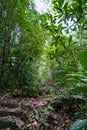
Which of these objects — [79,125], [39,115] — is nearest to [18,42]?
[39,115]

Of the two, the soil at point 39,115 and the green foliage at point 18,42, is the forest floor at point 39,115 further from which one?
the green foliage at point 18,42

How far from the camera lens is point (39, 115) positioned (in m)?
4.78

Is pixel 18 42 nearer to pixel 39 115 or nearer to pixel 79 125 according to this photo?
pixel 39 115

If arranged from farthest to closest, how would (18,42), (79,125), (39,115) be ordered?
(18,42)
(39,115)
(79,125)

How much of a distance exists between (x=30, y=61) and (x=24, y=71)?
0.39 metres

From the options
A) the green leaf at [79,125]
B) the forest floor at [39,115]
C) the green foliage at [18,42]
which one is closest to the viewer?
the green leaf at [79,125]

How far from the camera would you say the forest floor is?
4.25 metres

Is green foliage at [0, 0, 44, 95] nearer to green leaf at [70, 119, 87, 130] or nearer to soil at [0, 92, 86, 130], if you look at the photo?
soil at [0, 92, 86, 130]

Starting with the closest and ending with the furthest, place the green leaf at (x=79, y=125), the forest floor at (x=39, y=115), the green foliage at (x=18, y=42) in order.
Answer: the green leaf at (x=79, y=125)
the forest floor at (x=39, y=115)
the green foliage at (x=18, y=42)

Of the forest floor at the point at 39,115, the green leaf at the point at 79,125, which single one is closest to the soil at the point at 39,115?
the forest floor at the point at 39,115

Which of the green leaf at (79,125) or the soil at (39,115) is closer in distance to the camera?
the green leaf at (79,125)

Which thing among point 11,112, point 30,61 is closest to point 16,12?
point 30,61

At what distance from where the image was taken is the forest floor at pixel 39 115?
4250 mm

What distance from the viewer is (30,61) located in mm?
7926
